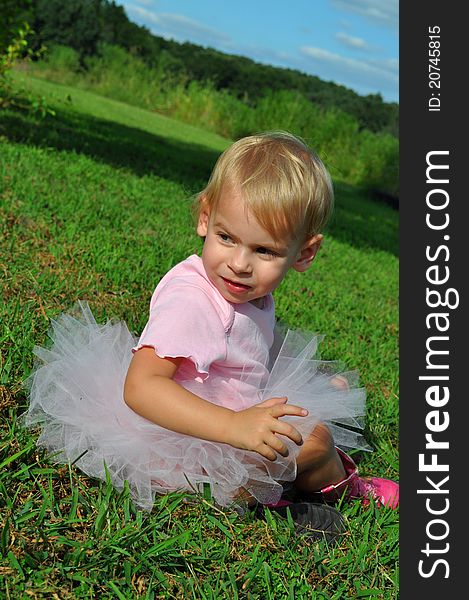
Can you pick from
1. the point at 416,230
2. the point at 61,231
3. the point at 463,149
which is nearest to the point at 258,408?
the point at 416,230

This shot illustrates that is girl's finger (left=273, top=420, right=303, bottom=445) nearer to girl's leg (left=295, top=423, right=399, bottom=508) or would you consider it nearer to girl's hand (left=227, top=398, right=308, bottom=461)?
girl's hand (left=227, top=398, right=308, bottom=461)

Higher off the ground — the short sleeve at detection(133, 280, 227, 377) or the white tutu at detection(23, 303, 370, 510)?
the short sleeve at detection(133, 280, 227, 377)

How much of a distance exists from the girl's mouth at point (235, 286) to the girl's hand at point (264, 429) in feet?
1.41

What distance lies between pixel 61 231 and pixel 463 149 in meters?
2.29

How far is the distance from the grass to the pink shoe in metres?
0.07

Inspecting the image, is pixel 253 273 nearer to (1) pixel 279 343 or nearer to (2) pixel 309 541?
(1) pixel 279 343

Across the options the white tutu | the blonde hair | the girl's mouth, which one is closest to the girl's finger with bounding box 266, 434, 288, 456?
the white tutu

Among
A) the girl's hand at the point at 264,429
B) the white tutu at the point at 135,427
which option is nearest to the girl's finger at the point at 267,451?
the girl's hand at the point at 264,429

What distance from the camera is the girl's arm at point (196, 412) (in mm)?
1955

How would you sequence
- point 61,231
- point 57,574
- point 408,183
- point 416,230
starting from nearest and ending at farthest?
point 57,574 < point 416,230 < point 408,183 < point 61,231

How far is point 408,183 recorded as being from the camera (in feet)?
10.8

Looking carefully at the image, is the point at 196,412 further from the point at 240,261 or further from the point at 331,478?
the point at 331,478

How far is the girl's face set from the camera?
7.36 ft

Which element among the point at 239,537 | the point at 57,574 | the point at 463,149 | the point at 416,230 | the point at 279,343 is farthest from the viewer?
the point at 463,149
